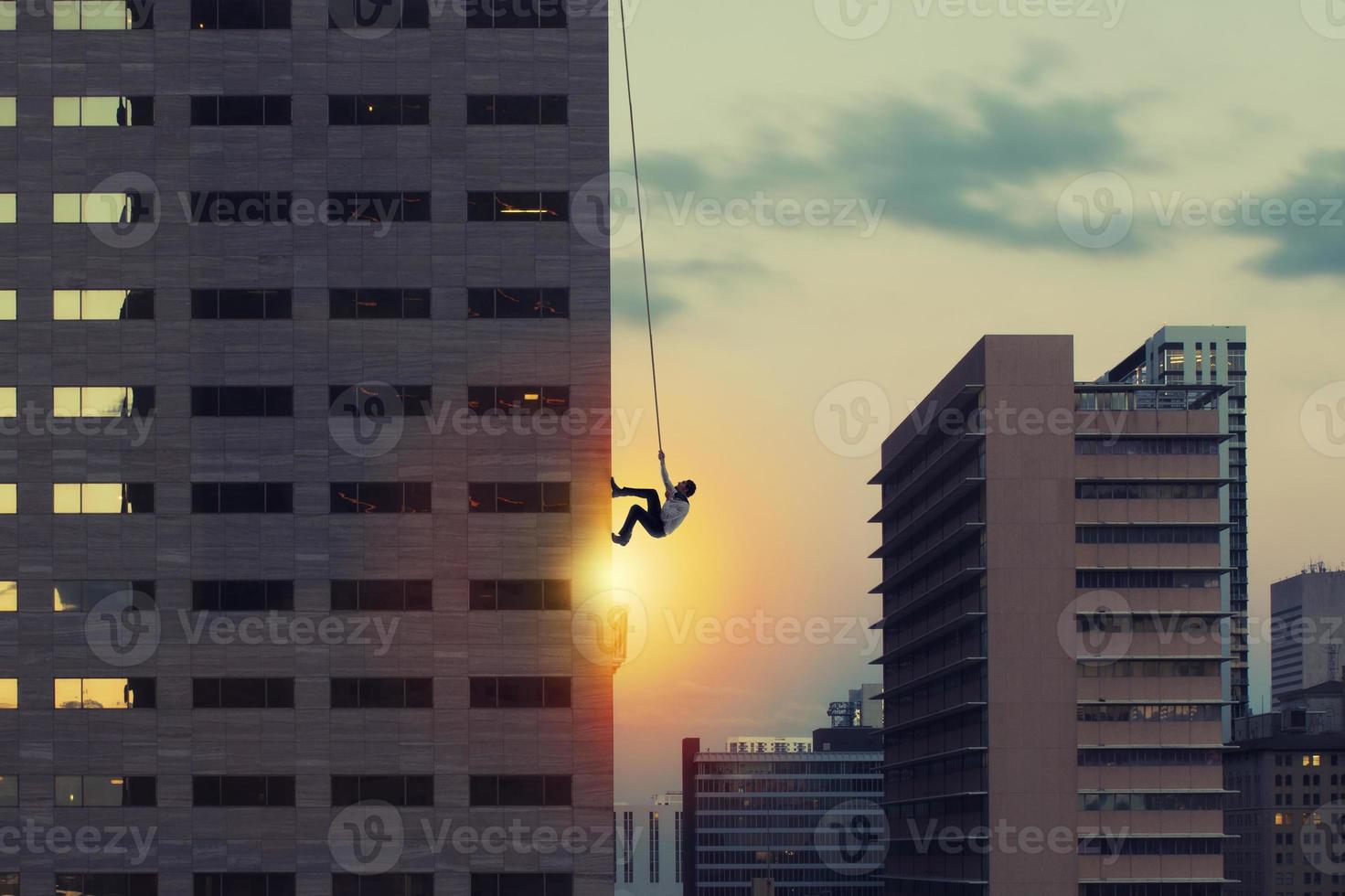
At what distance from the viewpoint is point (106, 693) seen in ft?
212

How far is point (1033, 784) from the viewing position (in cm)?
12400

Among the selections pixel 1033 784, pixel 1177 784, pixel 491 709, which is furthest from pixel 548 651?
pixel 1177 784

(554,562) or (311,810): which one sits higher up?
(554,562)

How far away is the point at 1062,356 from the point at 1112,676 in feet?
81.8

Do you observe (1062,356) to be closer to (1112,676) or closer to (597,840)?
(1112,676)

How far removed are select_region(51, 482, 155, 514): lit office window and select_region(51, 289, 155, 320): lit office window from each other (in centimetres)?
677
